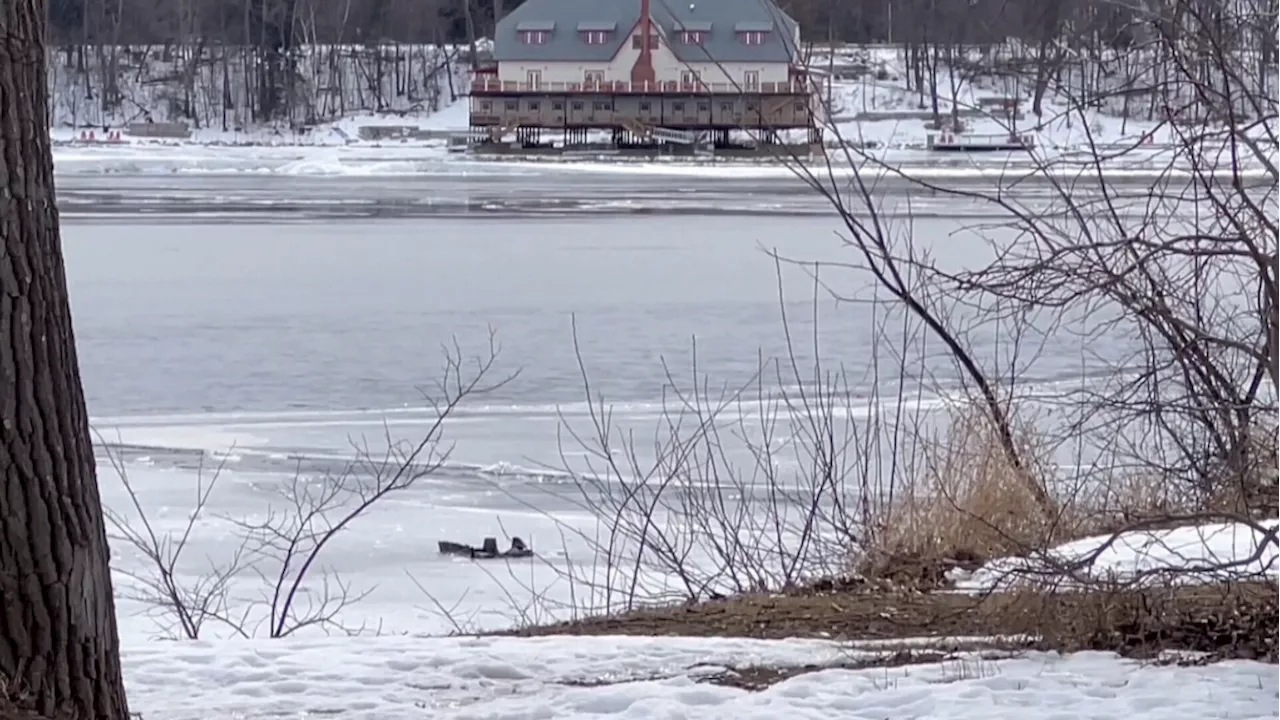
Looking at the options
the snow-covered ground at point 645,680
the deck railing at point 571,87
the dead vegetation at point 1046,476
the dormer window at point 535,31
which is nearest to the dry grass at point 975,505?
the dead vegetation at point 1046,476

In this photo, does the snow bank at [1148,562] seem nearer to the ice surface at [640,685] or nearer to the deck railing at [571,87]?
the ice surface at [640,685]

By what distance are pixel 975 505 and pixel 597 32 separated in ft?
175

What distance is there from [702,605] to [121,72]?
6575 cm

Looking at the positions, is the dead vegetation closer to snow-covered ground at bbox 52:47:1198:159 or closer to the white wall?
snow-covered ground at bbox 52:47:1198:159

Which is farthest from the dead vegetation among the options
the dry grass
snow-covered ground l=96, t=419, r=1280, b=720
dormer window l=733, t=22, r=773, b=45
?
dormer window l=733, t=22, r=773, b=45

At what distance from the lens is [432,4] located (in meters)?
68.2

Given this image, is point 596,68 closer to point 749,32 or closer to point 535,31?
point 535,31

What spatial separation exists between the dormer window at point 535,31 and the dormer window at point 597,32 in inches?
45.6

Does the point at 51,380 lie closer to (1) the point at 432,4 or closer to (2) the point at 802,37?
(2) the point at 802,37

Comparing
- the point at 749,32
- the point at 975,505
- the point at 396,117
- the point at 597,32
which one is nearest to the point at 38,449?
the point at 975,505

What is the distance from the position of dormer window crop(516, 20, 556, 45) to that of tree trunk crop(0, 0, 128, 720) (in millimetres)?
58047

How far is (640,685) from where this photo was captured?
4.79m

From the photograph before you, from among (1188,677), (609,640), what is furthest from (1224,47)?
(609,640)

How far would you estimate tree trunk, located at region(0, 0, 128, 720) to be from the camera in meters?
3.65
